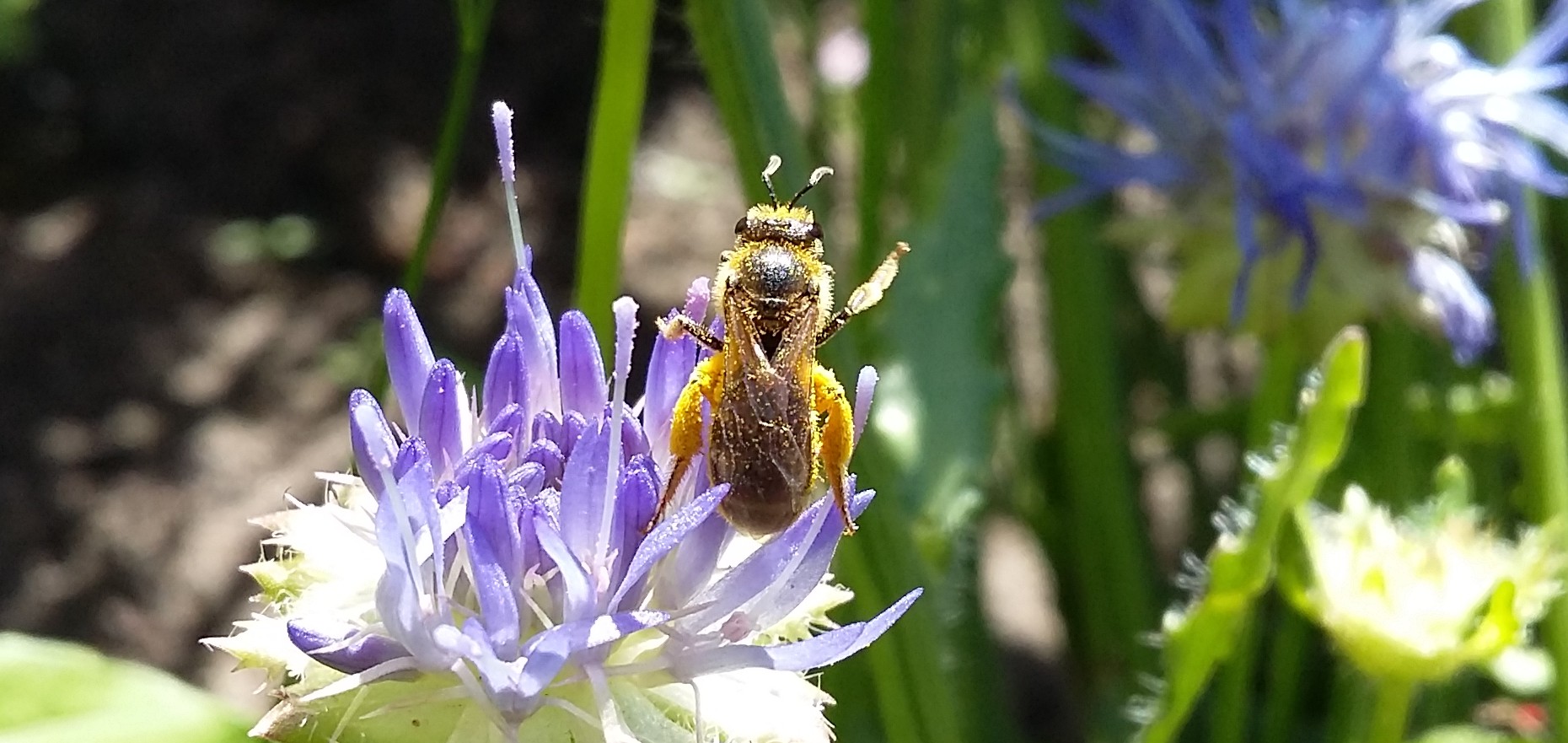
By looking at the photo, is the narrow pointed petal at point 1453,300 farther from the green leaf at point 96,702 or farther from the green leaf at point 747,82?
the green leaf at point 96,702

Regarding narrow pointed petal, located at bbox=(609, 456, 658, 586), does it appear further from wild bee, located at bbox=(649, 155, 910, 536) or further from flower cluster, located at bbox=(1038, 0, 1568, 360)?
flower cluster, located at bbox=(1038, 0, 1568, 360)

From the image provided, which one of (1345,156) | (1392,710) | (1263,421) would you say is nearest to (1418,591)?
(1392,710)

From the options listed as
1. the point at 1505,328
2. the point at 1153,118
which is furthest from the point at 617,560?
the point at 1505,328

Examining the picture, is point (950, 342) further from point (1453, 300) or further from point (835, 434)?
point (835, 434)

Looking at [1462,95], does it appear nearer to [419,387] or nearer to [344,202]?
[419,387]

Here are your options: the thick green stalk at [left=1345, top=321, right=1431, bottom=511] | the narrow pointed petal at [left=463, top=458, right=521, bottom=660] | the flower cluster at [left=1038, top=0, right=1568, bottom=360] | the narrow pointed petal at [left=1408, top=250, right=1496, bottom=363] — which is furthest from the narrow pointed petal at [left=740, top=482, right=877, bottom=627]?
the thick green stalk at [left=1345, top=321, right=1431, bottom=511]

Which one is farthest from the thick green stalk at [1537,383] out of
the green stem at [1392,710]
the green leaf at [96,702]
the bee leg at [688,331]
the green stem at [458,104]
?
the green leaf at [96,702]

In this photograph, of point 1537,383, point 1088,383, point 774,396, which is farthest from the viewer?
point 1088,383

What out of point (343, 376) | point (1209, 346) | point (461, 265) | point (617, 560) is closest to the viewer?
point (617, 560)
